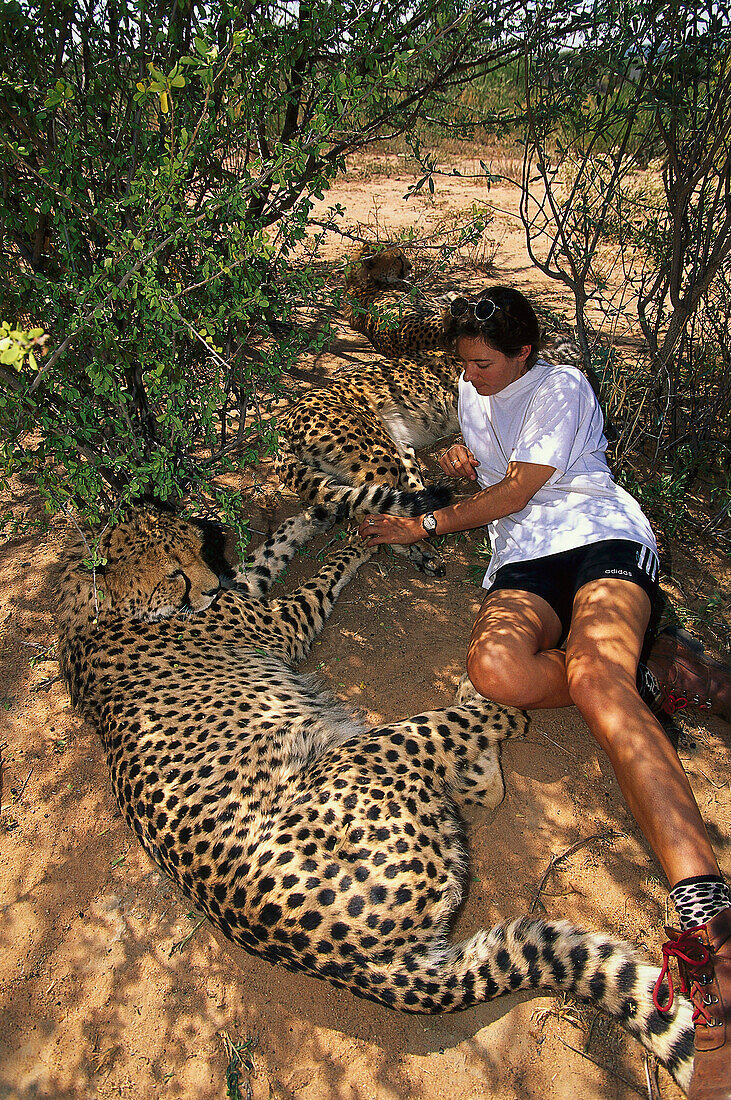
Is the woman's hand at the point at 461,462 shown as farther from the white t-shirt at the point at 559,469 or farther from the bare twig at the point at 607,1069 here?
the bare twig at the point at 607,1069

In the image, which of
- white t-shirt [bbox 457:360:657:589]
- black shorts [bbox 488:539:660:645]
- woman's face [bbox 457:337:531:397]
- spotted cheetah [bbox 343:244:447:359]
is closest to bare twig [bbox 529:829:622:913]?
black shorts [bbox 488:539:660:645]

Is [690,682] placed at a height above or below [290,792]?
above

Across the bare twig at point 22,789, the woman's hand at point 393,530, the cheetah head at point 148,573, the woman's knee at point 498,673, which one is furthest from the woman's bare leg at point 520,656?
the bare twig at point 22,789

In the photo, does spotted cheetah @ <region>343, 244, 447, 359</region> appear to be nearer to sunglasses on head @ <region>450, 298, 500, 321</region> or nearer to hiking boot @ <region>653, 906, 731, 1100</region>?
sunglasses on head @ <region>450, 298, 500, 321</region>

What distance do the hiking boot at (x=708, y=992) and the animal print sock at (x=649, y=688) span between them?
0.85m

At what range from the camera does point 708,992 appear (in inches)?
72.4

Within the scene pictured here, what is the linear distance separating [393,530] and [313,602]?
532 mm

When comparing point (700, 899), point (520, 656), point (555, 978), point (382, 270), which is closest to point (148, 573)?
point (520, 656)

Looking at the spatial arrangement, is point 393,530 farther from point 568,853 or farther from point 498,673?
point 568,853

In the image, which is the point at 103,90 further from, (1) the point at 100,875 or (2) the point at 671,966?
(2) the point at 671,966

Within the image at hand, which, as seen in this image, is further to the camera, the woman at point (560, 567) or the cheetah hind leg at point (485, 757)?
the cheetah hind leg at point (485, 757)

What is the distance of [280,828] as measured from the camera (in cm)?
217

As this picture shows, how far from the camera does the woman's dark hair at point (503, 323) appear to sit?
2.69m

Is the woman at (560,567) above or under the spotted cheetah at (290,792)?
above
